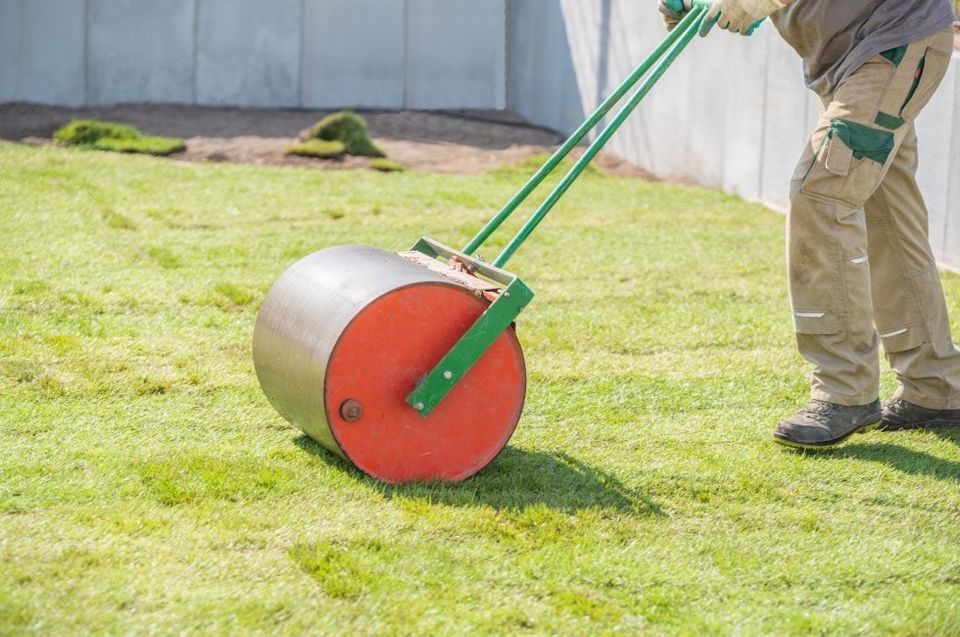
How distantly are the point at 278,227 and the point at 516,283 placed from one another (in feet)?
13.5

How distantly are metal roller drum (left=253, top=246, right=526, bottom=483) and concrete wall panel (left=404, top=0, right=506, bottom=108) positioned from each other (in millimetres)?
10464

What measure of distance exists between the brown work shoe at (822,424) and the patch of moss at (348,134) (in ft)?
22.1

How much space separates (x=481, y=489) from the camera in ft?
13.1

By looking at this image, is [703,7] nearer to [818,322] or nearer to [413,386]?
[818,322]

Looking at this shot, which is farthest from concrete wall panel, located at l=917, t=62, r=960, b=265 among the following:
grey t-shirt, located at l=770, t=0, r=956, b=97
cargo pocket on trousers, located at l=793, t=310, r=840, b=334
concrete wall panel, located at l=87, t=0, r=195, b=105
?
concrete wall panel, located at l=87, t=0, r=195, b=105

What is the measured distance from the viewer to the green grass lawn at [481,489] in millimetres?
3223

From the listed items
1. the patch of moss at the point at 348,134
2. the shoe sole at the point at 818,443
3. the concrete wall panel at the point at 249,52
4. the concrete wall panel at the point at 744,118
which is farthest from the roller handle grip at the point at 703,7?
the concrete wall panel at the point at 249,52

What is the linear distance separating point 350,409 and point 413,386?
196 millimetres

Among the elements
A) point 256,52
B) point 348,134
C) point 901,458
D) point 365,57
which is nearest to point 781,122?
point 348,134

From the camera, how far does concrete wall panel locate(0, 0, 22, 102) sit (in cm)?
1298

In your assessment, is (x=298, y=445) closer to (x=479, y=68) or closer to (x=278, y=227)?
(x=278, y=227)

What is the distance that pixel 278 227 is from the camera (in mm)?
7871

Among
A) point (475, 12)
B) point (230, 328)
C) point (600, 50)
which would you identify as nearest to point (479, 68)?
point (475, 12)

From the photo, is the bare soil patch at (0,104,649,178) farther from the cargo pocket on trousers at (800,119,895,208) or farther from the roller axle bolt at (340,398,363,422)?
the roller axle bolt at (340,398,363,422)
